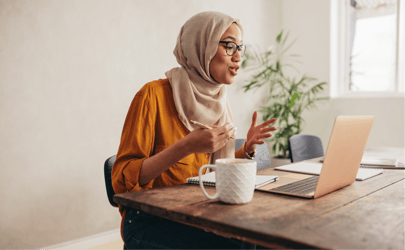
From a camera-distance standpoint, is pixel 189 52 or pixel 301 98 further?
pixel 301 98

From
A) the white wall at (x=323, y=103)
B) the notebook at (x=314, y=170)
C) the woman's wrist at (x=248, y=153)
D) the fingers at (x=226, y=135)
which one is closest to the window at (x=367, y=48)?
the white wall at (x=323, y=103)

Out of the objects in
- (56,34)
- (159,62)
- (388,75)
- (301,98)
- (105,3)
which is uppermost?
(105,3)

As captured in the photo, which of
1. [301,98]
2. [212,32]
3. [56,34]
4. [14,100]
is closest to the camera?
[212,32]

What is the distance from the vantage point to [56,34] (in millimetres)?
2100

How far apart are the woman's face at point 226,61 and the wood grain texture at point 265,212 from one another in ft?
1.93

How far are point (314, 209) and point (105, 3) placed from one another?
2230mm

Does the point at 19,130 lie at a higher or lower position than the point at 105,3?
lower

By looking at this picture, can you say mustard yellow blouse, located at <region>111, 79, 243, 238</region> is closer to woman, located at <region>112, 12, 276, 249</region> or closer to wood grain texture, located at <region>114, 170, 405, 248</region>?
woman, located at <region>112, 12, 276, 249</region>

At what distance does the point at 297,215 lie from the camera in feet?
2.23

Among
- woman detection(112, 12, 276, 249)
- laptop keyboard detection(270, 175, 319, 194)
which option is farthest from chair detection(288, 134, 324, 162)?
laptop keyboard detection(270, 175, 319, 194)

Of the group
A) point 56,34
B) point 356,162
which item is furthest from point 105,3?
point 356,162

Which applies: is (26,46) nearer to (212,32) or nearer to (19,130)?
(19,130)

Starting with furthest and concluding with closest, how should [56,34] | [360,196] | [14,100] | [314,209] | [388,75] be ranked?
[388,75], [56,34], [14,100], [360,196], [314,209]

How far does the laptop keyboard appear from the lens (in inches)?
35.0
